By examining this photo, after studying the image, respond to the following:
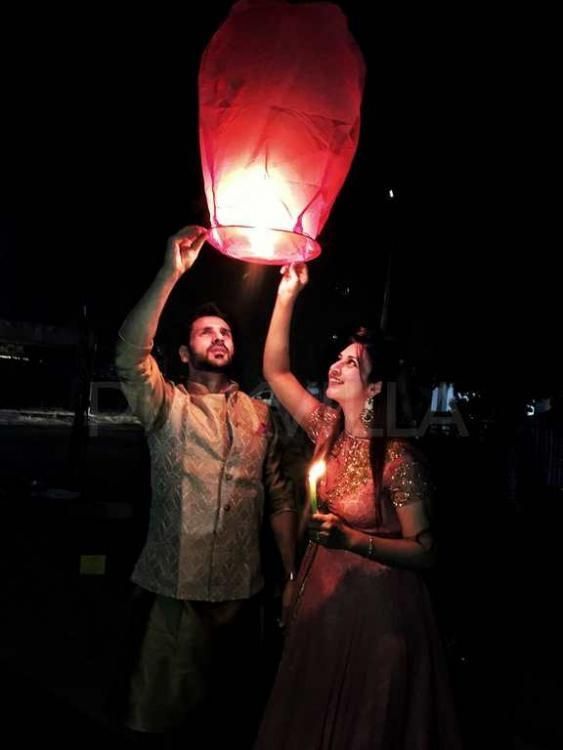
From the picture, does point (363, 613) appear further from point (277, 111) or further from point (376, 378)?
point (277, 111)

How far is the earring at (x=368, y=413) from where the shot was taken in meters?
2.83

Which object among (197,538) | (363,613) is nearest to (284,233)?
(197,538)

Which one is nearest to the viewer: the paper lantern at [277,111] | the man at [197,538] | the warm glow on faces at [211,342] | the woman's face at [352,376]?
the paper lantern at [277,111]

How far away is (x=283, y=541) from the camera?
3.02 metres

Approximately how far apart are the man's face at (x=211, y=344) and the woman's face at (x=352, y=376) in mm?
579

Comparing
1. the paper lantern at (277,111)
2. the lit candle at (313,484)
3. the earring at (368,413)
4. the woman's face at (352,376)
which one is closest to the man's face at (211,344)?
the woman's face at (352,376)

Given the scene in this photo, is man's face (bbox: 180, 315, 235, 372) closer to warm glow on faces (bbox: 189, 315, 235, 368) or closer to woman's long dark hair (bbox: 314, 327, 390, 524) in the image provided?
warm glow on faces (bbox: 189, 315, 235, 368)

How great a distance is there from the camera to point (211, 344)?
2953 millimetres

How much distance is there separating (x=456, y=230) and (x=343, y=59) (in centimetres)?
555

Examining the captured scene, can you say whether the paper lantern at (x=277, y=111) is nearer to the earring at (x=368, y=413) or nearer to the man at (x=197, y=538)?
the man at (x=197, y=538)

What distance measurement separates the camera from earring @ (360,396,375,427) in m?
2.83

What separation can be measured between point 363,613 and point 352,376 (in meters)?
1.11

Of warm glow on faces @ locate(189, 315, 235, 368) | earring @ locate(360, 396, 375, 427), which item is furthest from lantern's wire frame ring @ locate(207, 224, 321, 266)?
earring @ locate(360, 396, 375, 427)

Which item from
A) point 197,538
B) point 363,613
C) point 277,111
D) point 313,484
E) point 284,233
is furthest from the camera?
point 197,538
